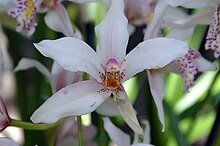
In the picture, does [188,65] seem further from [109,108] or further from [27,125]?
[27,125]

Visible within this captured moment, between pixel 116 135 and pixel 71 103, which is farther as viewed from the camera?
pixel 116 135

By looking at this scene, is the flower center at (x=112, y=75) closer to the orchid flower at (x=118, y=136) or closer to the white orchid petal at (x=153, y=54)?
the white orchid petal at (x=153, y=54)

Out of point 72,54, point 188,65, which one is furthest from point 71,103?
point 188,65

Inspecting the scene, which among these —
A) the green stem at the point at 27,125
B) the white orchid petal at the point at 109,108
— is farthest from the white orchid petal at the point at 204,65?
the green stem at the point at 27,125

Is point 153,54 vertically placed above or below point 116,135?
above

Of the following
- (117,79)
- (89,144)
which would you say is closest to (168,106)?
(89,144)

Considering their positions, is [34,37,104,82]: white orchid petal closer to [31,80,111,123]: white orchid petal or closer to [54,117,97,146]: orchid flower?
[31,80,111,123]: white orchid petal

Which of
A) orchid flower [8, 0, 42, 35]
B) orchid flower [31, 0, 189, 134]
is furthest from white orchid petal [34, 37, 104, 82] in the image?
orchid flower [8, 0, 42, 35]
